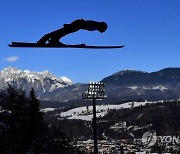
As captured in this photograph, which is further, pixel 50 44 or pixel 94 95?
pixel 94 95

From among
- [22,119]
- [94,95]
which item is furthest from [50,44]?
[94,95]

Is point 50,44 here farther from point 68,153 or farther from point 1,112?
point 68,153

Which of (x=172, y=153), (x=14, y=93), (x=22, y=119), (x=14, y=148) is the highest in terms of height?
(x=14, y=93)

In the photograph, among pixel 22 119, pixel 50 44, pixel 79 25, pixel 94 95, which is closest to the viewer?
pixel 79 25

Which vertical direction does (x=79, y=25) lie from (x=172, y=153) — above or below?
above

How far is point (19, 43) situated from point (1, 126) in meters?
34.4

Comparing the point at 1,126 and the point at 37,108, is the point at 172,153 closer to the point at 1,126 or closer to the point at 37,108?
the point at 37,108

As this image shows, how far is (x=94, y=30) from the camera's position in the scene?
973 centimetres

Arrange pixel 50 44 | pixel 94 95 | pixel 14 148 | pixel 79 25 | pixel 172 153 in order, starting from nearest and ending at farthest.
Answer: pixel 79 25
pixel 50 44
pixel 14 148
pixel 94 95
pixel 172 153

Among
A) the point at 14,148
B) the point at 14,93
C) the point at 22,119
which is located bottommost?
the point at 14,148

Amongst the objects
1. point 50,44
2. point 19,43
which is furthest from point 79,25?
point 19,43

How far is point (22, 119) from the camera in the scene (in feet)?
159

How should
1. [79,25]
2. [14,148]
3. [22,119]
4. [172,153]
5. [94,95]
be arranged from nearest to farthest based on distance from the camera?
[79,25]
[14,148]
[22,119]
[94,95]
[172,153]

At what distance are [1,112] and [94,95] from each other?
44.0 ft
